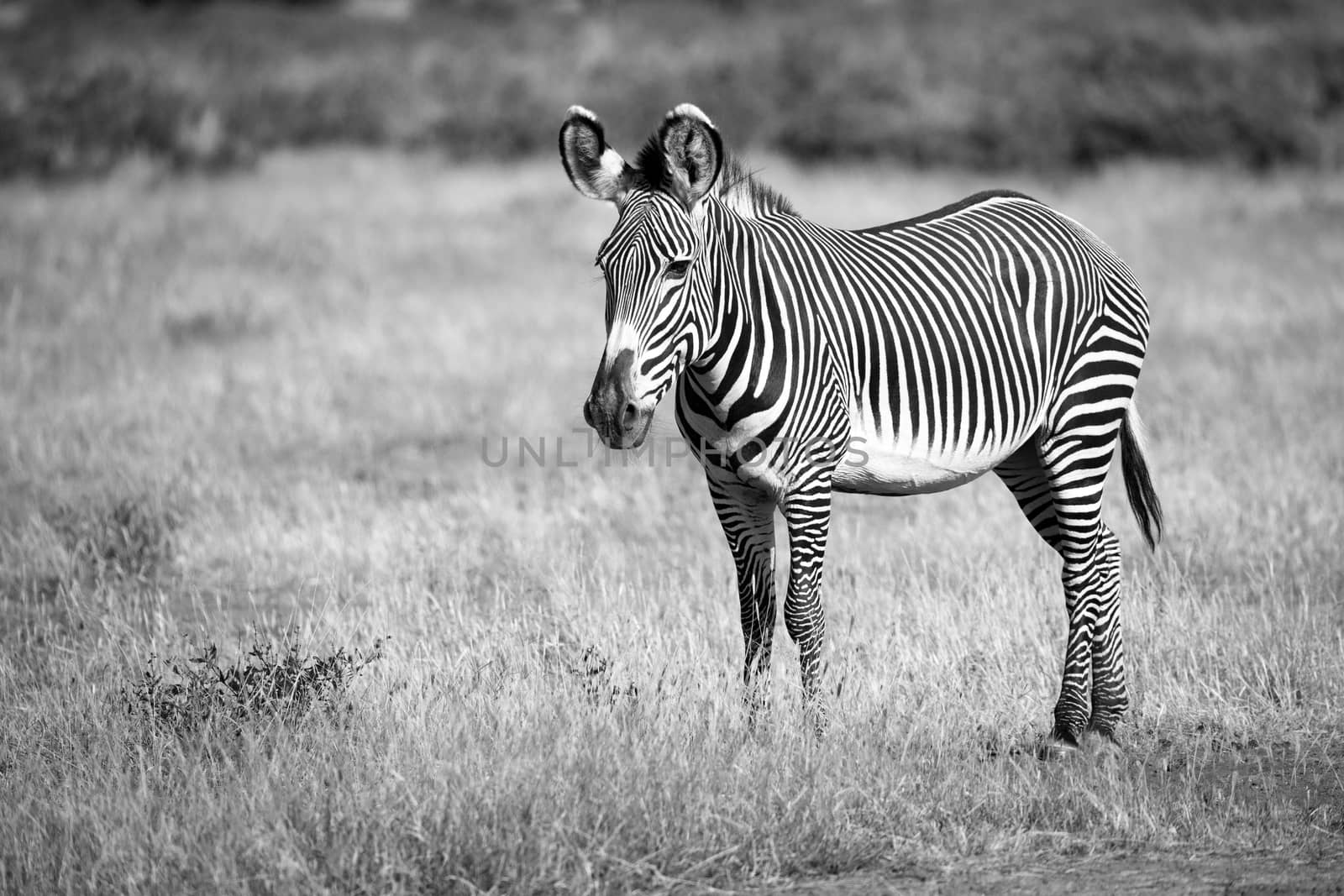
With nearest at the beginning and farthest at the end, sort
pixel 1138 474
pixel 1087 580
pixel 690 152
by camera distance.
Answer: pixel 690 152 < pixel 1087 580 < pixel 1138 474

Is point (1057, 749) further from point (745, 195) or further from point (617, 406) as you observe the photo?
point (745, 195)

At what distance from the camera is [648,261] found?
4.79 metres

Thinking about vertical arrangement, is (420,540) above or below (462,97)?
below

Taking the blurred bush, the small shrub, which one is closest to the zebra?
the small shrub

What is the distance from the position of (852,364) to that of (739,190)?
892 millimetres

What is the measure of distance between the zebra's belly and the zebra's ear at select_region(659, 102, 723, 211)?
3.99ft

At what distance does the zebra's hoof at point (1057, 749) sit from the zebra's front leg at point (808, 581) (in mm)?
928

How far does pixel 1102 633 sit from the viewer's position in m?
5.93

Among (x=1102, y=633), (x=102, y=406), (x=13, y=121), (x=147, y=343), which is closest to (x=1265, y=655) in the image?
(x=1102, y=633)

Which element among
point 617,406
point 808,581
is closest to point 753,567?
point 808,581

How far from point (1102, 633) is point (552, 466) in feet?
18.2

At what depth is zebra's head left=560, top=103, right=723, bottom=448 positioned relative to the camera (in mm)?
4715

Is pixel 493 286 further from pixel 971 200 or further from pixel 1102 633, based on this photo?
pixel 1102 633

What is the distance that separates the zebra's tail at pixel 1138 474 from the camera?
642 centimetres
